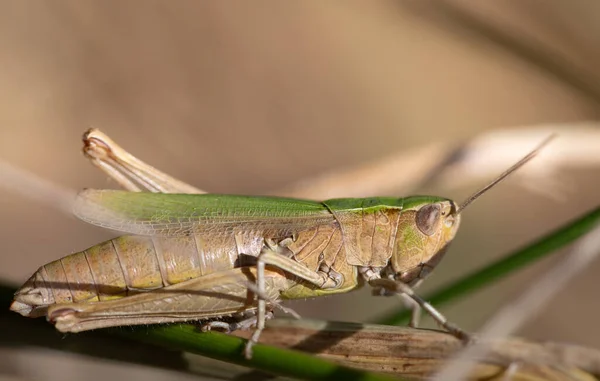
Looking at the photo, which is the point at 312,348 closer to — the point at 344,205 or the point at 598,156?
the point at 344,205

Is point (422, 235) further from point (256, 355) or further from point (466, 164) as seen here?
point (256, 355)

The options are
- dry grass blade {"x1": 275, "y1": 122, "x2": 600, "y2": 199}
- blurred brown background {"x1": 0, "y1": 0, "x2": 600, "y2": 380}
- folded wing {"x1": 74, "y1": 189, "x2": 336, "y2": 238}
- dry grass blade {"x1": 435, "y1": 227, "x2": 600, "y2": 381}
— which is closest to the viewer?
dry grass blade {"x1": 435, "y1": 227, "x2": 600, "y2": 381}

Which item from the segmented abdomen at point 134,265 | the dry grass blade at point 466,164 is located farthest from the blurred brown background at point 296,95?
the segmented abdomen at point 134,265

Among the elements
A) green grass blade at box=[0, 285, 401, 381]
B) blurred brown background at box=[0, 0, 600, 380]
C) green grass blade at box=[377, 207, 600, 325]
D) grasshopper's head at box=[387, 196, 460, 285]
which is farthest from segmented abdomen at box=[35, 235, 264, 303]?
blurred brown background at box=[0, 0, 600, 380]

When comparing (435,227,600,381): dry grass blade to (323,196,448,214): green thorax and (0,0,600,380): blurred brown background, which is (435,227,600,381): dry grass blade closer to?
(323,196,448,214): green thorax

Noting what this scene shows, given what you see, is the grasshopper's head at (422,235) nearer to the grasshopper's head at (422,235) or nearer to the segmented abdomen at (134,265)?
the grasshopper's head at (422,235)

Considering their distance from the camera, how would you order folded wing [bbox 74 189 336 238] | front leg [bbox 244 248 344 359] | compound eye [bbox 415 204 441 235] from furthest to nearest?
1. compound eye [bbox 415 204 441 235]
2. folded wing [bbox 74 189 336 238]
3. front leg [bbox 244 248 344 359]

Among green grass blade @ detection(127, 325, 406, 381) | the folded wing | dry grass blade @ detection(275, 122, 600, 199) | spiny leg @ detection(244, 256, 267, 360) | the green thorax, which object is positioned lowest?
green grass blade @ detection(127, 325, 406, 381)
